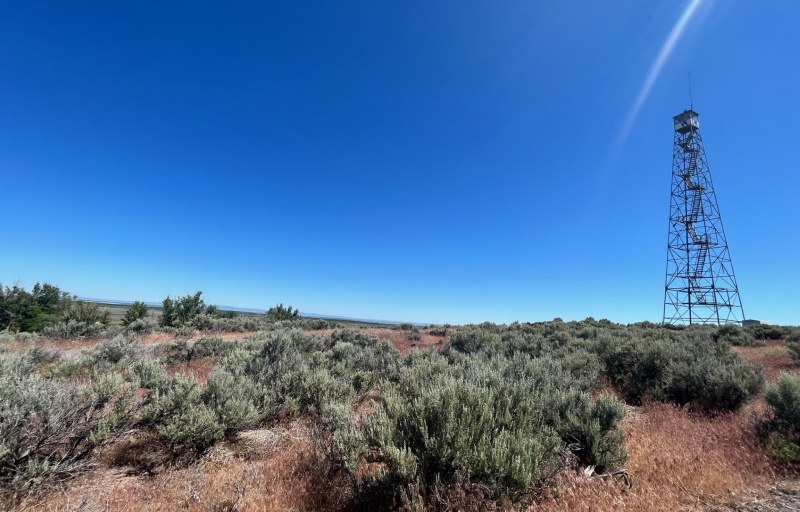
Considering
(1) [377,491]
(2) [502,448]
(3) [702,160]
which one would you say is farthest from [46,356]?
(3) [702,160]

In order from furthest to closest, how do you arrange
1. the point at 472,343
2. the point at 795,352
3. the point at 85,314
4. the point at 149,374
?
the point at 85,314
the point at 472,343
the point at 795,352
the point at 149,374

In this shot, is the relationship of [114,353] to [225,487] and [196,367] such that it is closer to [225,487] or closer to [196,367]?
[196,367]

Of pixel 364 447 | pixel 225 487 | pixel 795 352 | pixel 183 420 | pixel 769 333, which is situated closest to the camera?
pixel 225 487

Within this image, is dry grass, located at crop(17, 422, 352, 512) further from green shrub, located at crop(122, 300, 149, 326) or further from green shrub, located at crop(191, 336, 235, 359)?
green shrub, located at crop(122, 300, 149, 326)

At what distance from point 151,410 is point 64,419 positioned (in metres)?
0.93

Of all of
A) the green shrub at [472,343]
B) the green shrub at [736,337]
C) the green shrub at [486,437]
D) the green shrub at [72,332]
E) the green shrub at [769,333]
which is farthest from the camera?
the green shrub at [769,333]

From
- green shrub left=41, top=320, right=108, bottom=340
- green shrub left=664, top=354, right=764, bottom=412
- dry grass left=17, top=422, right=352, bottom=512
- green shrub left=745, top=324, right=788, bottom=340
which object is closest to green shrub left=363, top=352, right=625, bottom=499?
dry grass left=17, top=422, right=352, bottom=512

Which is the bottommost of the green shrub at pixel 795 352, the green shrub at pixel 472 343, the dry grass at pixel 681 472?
the dry grass at pixel 681 472

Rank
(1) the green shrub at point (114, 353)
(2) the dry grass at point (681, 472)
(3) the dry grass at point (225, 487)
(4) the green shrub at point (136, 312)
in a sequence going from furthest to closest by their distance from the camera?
(4) the green shrub at point (136, 312) → (1) the green shrub at point (114, 353) → (2) the dry grass at point (681, 472) → (3) the dry grass at point (225, 487)

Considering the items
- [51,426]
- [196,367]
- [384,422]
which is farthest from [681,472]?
[196,367]

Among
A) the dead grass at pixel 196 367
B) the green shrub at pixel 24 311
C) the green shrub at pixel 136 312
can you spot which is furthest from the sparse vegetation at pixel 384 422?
the green shrub at pixel 24 311

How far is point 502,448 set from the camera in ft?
11.0

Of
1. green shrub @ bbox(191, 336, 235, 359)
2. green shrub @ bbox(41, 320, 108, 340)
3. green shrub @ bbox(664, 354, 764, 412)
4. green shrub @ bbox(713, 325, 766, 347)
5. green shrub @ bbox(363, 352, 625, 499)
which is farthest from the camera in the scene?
green shrub @ bbox(41, 320, 108, 340)

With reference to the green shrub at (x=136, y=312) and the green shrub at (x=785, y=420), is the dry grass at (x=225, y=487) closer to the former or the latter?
the green shrub at (x=785, y=420)
